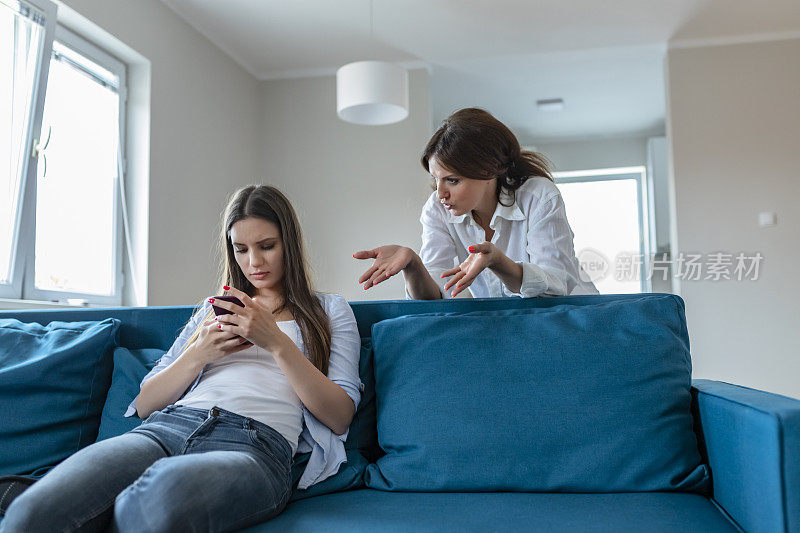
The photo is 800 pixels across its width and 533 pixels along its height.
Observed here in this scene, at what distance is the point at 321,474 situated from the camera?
149cm

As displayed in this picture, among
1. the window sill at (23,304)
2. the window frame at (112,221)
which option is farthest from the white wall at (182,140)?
the window sill at (23,304)

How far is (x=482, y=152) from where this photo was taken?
199cm

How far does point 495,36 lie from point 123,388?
4.30m

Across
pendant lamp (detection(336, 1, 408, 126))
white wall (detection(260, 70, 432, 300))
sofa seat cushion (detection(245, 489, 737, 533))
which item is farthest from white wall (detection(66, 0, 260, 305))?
sofa seat cushion (detection(245, 489, 737, 533))

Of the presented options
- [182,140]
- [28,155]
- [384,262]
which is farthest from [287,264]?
[182,140]

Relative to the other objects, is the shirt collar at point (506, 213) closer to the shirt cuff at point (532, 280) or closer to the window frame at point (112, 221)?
the shirt cuff at point (532, 280)

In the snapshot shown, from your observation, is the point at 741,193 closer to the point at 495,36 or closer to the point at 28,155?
the point at 495,36

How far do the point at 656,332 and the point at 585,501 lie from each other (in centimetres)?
39

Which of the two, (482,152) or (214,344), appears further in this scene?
(482,152)

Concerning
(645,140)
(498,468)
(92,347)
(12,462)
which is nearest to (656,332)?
(498,468)

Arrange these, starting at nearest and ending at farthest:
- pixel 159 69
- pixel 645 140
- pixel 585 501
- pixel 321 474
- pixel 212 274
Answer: pixel 585 501 → pixel 321 474 → pixel 159 69 → pixel 212 274 → pixel 645 140

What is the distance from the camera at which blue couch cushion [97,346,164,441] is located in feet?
5.41

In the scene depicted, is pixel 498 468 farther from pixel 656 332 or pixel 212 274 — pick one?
pixel 212 274

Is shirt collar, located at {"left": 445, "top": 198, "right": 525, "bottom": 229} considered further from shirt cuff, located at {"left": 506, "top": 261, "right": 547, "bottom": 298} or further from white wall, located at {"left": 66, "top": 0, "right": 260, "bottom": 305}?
white wall, located at {"left": 66, "top": 0, "right": 260, "bottom": 305}
